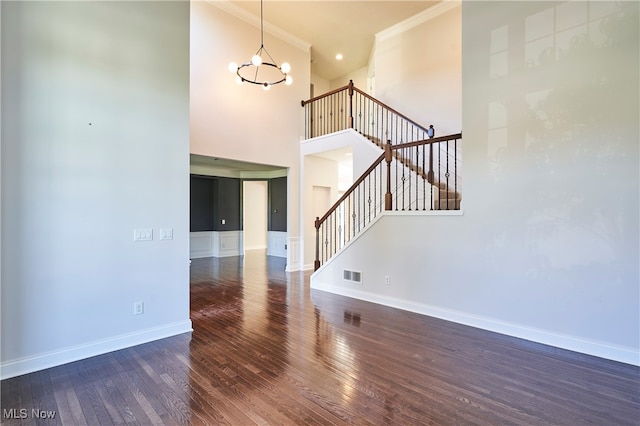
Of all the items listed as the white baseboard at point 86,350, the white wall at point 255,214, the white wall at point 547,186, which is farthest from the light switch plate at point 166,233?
the white wall at point 255,214

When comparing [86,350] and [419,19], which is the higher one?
[419,19]

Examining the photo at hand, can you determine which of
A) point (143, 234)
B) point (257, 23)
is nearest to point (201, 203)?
point (257, 23)

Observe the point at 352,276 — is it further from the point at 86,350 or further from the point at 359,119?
the point at 359,119

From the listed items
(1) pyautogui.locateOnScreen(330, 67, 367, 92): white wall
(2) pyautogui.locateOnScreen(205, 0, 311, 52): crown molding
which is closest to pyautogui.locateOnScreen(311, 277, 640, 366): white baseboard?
(2) pyautogui.locateOnScreen(205, 0, 311, 52): crown molding

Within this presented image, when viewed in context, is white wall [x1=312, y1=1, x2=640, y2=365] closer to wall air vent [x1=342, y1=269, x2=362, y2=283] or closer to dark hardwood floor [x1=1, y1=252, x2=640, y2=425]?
dark hardwood floor [x1=1, y1=252, x2=640, y2=425]

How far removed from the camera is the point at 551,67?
325 centimetres

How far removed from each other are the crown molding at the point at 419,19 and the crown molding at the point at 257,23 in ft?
6.28

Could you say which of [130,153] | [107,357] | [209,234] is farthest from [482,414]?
[209,234]

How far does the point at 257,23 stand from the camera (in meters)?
6.75

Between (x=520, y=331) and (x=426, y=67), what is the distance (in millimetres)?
5660

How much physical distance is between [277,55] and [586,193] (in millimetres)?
6571

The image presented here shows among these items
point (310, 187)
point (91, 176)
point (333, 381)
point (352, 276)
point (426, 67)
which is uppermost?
point (426, 67)

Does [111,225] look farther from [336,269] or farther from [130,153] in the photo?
[336,269]

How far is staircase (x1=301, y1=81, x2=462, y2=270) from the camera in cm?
473
